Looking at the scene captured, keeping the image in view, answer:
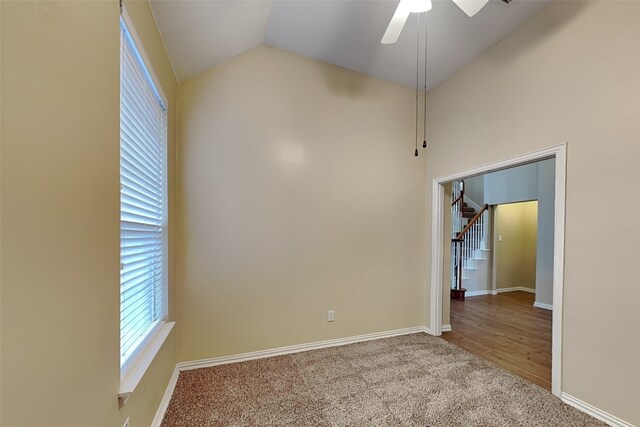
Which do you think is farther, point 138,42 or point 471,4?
point 471,4

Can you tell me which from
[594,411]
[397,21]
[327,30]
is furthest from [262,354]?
[327,30]

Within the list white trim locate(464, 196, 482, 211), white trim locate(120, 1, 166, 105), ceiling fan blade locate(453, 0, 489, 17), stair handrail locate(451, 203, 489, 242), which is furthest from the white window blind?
white trim locate(464, 196, 482, 211)

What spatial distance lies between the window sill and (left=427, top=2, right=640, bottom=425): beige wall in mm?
2833

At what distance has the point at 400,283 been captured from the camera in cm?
335

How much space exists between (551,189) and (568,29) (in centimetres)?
→ 356

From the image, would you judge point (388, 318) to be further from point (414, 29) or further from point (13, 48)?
point (13, 48)

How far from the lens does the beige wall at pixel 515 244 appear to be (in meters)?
6.17

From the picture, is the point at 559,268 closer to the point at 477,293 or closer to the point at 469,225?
the point at 469,225

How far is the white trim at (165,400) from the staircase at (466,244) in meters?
4.81

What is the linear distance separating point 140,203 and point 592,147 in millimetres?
3058

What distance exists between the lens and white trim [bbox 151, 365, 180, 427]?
5.82ft

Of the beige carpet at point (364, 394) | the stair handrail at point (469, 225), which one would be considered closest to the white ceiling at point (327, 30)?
the beige carpet at point (364, 394)

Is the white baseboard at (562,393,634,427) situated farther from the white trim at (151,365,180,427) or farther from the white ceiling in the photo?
the white ceiling

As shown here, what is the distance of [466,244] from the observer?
19.2 feet
